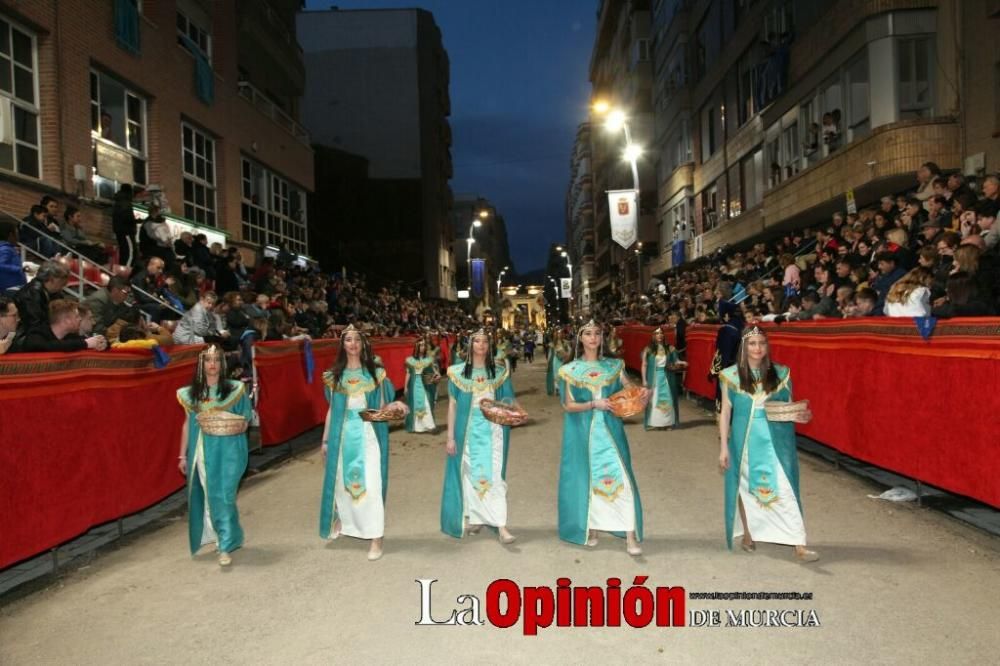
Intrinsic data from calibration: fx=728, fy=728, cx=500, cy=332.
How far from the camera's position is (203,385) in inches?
249

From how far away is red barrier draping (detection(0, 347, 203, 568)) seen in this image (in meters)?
5.39

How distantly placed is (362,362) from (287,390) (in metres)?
5.38

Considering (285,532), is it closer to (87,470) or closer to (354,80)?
(87,470)

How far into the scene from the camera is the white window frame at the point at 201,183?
62.3 ft

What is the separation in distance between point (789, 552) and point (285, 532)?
442cm

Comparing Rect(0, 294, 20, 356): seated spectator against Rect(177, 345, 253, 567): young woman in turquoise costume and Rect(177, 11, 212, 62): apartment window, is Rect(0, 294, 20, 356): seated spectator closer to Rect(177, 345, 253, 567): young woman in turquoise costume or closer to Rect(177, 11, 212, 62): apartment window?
Rect(177, 345, 253, 567): young woman in turquoise costume

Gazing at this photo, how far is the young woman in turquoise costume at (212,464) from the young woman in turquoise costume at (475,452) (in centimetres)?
180

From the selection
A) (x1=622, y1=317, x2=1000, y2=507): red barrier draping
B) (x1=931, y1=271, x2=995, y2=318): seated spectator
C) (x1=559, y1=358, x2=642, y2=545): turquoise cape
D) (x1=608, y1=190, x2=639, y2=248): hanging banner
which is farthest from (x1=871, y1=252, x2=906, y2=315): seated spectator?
(x1=608, y1=190, x2=639, y2=248): hanging banner

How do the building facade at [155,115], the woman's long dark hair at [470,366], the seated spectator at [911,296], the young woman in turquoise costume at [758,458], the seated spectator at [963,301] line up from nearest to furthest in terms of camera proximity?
the young woman in turquoise costume at [758,458], the seated spectator at [963,301], the woman's long dark hair at [470,366], the seated spectator at [911,296], the building facade at [155,115]

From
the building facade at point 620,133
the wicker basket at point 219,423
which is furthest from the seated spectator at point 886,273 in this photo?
the building facade at point 620,133

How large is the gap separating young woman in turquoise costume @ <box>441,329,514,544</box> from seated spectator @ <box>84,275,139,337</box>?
486 cm

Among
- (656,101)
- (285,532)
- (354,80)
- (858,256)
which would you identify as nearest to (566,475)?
(285,532)

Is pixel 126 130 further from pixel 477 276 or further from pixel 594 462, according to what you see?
pixel 477 276

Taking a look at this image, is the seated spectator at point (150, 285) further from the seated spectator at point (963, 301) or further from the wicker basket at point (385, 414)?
the seated spectator at point (963, 301)
